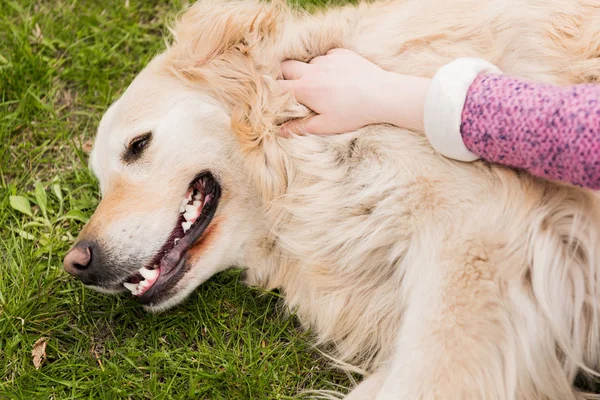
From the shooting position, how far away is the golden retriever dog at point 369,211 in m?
2.31

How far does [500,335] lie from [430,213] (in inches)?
20.1

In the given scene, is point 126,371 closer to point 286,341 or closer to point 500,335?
point 286,341

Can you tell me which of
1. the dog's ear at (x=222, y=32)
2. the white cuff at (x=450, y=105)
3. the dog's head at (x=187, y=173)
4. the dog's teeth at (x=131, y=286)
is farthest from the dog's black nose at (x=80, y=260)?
the white cuff at (x=450, y=105)

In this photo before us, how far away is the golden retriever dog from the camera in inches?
91.0

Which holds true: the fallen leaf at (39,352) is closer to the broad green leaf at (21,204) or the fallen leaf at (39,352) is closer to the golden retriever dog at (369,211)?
the golden retriever dog at (369,211)

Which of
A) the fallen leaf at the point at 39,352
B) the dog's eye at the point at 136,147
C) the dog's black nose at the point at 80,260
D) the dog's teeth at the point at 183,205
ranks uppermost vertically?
the dog's eye at the point at 136,147

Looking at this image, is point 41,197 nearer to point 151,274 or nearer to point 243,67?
point 151,274

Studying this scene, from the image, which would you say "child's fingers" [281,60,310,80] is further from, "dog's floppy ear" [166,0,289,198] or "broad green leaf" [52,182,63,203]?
"broad green leaf" [52,182,63,203]

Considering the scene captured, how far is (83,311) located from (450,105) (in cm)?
210

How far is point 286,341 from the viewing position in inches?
123

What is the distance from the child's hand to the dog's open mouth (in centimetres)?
48

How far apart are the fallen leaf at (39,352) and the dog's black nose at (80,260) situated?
48 centimetres

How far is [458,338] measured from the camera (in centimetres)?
225

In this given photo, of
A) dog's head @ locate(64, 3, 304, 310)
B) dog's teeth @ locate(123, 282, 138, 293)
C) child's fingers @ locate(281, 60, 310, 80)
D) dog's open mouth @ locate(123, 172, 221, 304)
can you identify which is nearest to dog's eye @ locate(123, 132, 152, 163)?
dog's head @ locate(64, 3, 304, 310)
